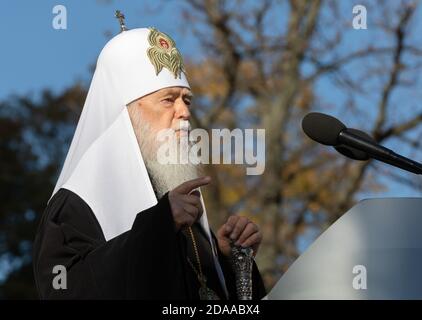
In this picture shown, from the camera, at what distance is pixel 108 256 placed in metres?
3.83

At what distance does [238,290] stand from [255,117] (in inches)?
480

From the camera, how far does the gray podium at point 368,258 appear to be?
9.82 ft

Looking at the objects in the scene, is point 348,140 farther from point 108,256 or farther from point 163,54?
point 163,54

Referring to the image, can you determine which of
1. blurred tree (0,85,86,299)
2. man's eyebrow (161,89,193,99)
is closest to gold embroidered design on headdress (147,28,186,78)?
man's eyebrow (161,89,193,99)

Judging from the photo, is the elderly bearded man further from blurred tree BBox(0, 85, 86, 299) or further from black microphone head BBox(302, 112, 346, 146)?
blurred tree BBox(0, 85, 86, 299)

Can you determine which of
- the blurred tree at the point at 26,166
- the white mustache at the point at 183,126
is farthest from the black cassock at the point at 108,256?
the blurred tree at the point at 26,166

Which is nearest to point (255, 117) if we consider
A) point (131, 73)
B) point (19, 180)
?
point (19, 180)

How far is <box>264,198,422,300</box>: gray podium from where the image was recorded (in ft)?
9.82

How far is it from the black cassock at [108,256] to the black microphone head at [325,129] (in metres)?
0.56

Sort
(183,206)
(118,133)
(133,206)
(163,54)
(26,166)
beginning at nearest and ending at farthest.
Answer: (183,206), (133,206), (118,133), (163,54), (26,166)

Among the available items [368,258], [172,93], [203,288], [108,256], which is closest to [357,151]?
[368,258]

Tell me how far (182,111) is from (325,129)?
1.04 metres

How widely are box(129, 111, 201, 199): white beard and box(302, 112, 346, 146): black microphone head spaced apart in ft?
3.14
